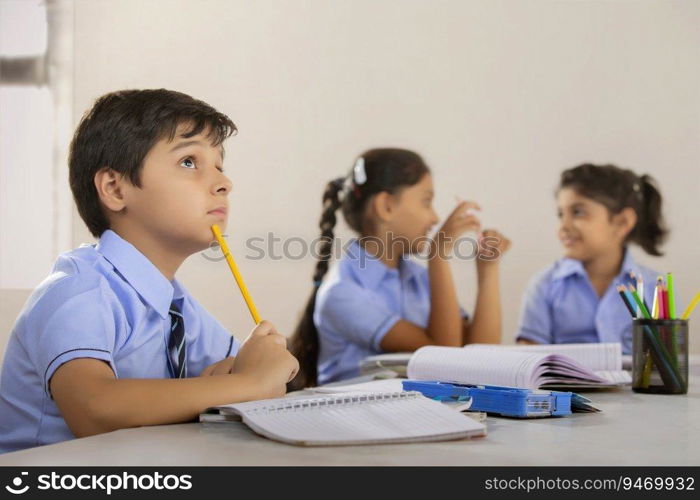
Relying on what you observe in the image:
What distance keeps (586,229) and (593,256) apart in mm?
82

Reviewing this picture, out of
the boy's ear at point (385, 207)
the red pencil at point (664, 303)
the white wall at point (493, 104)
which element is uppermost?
the white wall at point (493, 104)

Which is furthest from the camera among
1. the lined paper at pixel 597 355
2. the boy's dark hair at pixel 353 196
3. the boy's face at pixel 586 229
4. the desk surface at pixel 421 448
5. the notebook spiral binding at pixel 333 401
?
the boy's face at pixel 586 229

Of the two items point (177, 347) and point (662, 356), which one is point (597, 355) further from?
point (177, 347)

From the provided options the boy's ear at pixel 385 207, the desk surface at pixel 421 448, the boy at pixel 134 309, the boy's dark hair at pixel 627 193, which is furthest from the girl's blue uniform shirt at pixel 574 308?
the desk surface at pixel 421 448

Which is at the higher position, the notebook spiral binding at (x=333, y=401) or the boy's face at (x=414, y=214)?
the boy's face at (x=414, y=214)

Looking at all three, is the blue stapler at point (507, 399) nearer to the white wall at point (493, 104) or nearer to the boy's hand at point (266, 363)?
the boy's hand at point (266, 363)

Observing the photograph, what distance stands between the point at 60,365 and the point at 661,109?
227cm

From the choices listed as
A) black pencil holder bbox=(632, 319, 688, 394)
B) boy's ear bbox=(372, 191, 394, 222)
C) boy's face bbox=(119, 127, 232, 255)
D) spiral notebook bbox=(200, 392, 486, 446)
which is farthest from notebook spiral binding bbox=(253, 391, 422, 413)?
boy's ear bbox=(372, 191, 394, 222)

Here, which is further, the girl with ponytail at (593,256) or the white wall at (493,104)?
the white wall at (493,104)

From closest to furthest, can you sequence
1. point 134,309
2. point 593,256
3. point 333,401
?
1. point 333,401
2. point 134,309
3. point 593,256

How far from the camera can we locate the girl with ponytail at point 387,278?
2051mm

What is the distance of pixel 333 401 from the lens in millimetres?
704

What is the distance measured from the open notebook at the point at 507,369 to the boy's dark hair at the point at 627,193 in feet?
4.68

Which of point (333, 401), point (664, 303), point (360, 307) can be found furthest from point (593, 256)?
point (333, 401)
